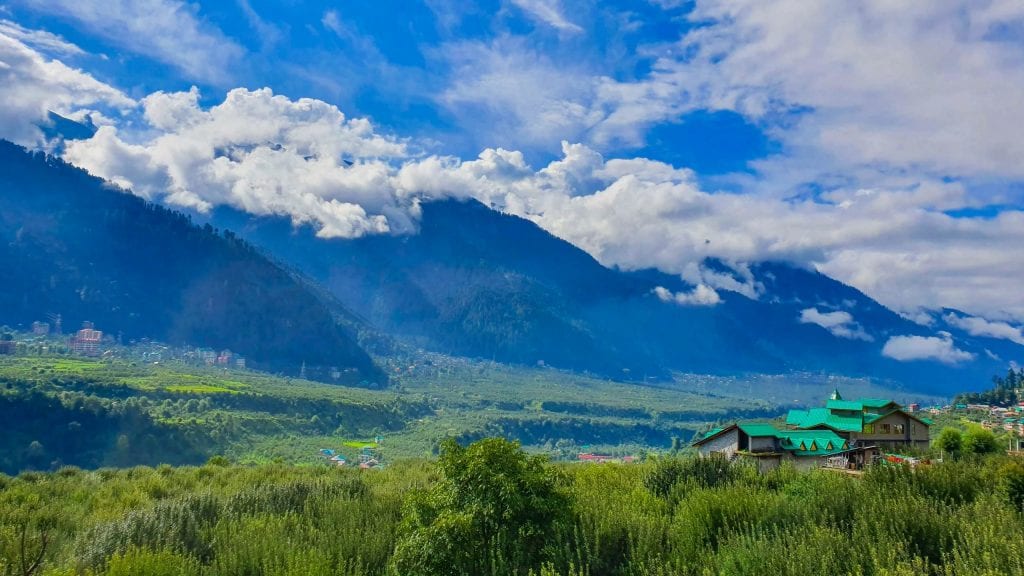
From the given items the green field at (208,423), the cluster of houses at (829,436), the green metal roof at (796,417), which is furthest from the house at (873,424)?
the green field at (208,423)

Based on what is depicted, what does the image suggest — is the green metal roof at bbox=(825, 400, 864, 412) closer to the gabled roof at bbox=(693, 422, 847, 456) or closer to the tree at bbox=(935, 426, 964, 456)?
the tree at bbox=(935, 426, 964, 456)

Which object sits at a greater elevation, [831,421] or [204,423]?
[831,421]

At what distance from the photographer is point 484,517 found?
1015 centimetres

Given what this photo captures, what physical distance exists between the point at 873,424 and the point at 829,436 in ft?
18.9

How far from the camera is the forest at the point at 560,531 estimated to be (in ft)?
26.4

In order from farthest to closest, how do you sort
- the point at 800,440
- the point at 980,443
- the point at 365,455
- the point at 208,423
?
1. the point at 365,455
2. the point at 208,423
3. the point at 800,440
4. the point at 980,443

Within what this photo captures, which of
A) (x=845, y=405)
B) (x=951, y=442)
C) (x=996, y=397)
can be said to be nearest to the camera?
(x=951, y=442)

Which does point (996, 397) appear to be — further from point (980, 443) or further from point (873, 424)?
point (980, 443)

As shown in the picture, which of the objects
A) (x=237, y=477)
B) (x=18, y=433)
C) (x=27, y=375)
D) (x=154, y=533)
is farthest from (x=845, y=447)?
(x=27, y=375)

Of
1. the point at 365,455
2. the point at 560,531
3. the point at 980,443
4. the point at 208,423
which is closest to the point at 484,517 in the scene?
the point at 560,531

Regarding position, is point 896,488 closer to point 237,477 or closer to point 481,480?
point 481,480

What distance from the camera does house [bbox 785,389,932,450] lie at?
44812 millimetres

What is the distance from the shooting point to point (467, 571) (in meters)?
9.62

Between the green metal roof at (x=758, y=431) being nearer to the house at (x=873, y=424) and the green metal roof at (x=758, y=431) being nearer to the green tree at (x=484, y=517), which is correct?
the house at (x=873, y=424)
